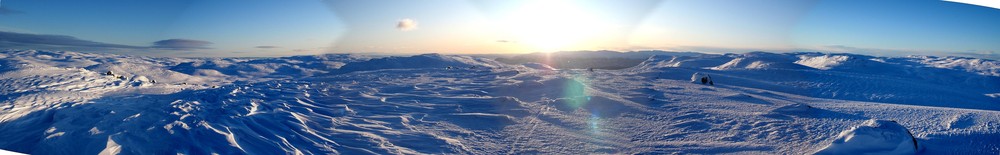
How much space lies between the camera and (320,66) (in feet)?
186

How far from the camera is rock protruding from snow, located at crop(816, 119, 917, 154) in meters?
4.54

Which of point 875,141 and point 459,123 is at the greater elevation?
point 875,141

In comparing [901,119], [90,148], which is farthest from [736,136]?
[90,148]

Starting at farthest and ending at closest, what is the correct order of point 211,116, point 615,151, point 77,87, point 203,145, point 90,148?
point 77,87
point 211,116
point 615,151
point 203,145
point 90,148

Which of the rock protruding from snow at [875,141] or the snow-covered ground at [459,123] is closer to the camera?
the rock protruding from snow at [875,141]

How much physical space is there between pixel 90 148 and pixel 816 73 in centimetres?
2016

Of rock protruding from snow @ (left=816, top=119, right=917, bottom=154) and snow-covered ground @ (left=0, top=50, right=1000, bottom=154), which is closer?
rock protruding from snow @ (left=816, top=119, right=917, bottom=154)

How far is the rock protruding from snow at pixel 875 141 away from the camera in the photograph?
4543 mm

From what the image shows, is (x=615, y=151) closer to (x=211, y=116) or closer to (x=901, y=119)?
(x=901, y=119)

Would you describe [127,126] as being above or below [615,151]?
above

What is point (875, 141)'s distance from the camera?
4641mm

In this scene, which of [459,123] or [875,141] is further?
[459,123]

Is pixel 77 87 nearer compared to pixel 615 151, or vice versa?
pixel 615 151

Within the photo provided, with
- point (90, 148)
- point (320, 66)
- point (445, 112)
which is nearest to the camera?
point (90, 148)
